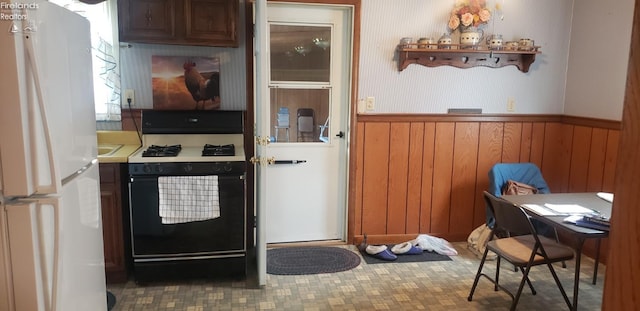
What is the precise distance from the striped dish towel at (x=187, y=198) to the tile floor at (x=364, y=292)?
491mm

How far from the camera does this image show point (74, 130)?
1799 mm

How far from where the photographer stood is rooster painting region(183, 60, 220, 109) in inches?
140

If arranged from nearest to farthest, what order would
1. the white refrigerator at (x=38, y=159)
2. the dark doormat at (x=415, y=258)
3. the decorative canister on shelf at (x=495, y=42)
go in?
1. the white refrigerator at (x=38, y=159)
2. the dark doormat at (x=415, y=258)
3. the decorative canister on shelf at (x=495, y=42)

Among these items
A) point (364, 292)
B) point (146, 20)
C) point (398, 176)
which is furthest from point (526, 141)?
point (146, 20)

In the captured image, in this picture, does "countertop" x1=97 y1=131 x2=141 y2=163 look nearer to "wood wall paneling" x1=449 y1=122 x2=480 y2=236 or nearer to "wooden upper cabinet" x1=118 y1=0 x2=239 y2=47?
"wooden upper cabinet" x1=118 y1=0 x2=239 y2=47

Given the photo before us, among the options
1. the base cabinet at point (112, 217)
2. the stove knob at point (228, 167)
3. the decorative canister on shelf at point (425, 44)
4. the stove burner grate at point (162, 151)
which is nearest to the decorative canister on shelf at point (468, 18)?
the decorative canister on shelf at point (425, 44)

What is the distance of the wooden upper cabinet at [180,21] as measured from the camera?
3166 mm

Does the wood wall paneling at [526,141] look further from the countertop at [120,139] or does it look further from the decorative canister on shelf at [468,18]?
the countertop at [120,139]

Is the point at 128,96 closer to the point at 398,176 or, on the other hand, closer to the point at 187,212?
the point at 187,212

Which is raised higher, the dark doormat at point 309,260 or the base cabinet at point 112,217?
the base cabinet at point 112,217

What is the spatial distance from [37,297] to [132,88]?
226cm

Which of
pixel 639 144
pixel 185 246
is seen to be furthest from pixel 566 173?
pixel 639 144

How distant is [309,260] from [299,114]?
116 centimetres

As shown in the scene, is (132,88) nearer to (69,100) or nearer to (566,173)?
(69,100)
